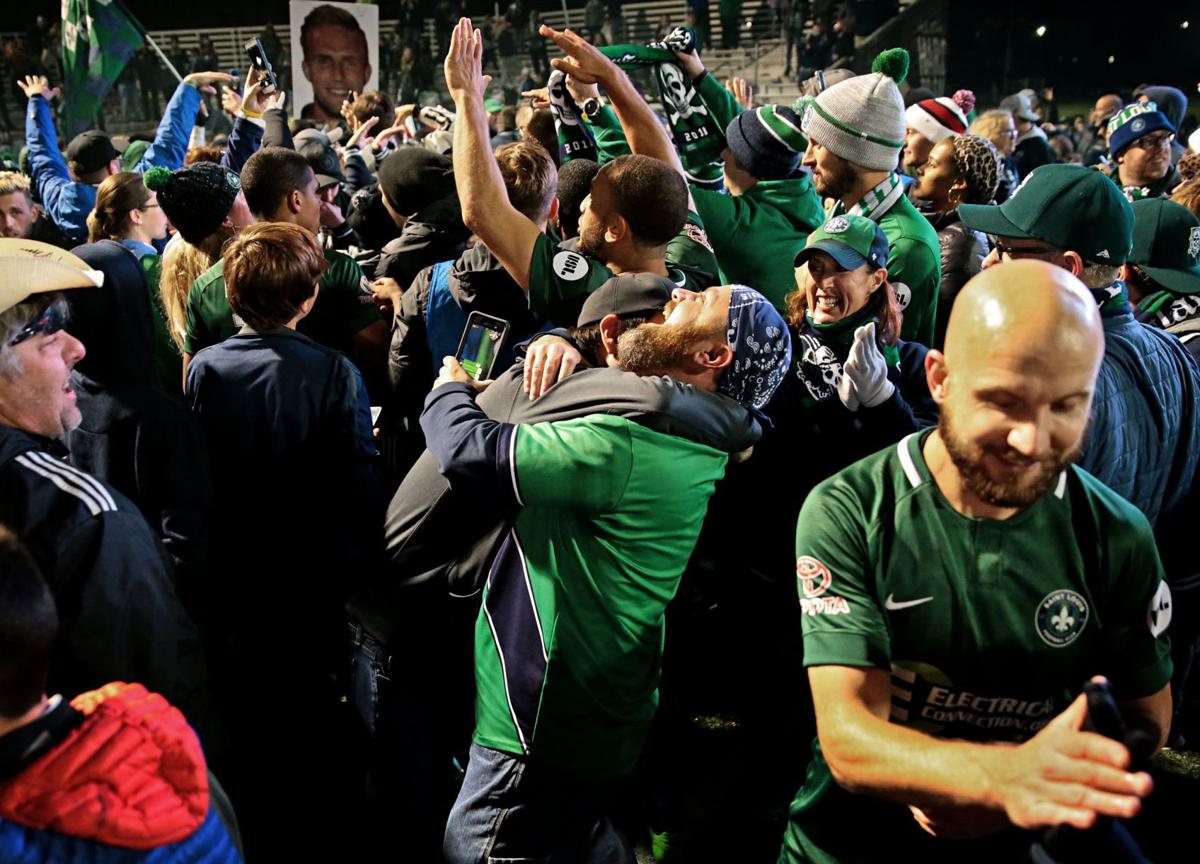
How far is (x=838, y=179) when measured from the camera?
13.6 ft

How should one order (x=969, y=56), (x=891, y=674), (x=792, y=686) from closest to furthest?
1. (x=891, y=674)
2. (x=792, y=686)
3. (x=969, y=56)

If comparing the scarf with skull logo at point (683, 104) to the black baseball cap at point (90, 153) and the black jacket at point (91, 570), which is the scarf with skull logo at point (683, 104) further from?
the black baseball cap at point (90, 153)

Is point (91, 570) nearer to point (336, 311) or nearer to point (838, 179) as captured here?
point (336, 311)

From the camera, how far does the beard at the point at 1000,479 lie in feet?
5.31

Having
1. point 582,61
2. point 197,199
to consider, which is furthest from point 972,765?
point 197,199

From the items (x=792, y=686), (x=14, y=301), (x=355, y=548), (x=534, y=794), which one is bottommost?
(x=792, y=686)

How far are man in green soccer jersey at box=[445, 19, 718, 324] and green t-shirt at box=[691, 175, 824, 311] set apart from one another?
3.44ft

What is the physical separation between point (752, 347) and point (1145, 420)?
1210 millimetres

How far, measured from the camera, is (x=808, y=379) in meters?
2.94

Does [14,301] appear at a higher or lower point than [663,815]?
higher

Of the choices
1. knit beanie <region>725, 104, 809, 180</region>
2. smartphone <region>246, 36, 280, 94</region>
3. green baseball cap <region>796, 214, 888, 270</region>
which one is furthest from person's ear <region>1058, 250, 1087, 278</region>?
smartphone <region>246, 36, 280, 94</region>

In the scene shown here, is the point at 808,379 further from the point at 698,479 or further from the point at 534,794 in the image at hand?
the point at 534,794

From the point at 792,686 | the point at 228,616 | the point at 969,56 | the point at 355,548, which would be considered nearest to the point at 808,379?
the point at 792,686

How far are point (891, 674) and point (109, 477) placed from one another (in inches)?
84.4
